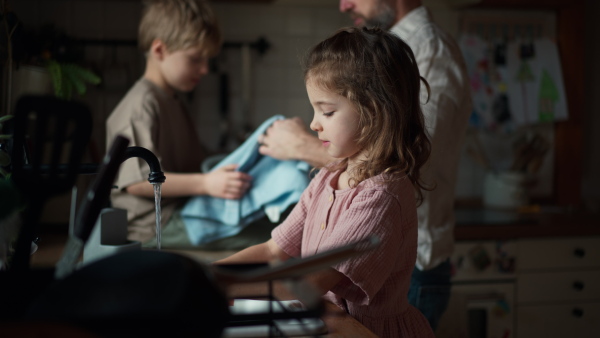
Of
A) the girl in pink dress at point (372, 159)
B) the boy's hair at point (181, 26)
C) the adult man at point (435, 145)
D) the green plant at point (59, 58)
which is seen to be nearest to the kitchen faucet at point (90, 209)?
the girl in pink dress at point (372, 159)

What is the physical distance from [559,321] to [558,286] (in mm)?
133

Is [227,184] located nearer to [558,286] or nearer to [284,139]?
[284,139]

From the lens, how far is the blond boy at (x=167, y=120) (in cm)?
141

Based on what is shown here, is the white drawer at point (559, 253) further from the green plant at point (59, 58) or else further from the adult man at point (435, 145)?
the green plant at point (59, 58)

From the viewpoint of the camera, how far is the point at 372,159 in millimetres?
865

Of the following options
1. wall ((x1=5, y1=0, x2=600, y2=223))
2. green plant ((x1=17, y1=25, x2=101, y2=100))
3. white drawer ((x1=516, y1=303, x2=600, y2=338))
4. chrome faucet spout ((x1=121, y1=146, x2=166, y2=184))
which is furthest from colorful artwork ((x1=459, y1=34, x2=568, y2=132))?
chrome faucet spout ((x1=121, y1=146, x2=166, y2=184))

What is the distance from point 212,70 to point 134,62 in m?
0.31

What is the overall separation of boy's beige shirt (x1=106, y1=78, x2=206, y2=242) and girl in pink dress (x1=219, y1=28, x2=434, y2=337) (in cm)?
59

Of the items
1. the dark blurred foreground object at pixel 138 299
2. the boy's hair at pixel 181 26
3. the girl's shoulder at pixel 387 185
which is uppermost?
the boy's hair at pixel 181 26

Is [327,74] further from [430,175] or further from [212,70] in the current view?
[212,70]

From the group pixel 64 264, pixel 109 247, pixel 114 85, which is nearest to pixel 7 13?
pixel 109 247

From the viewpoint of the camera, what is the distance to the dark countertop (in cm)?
209

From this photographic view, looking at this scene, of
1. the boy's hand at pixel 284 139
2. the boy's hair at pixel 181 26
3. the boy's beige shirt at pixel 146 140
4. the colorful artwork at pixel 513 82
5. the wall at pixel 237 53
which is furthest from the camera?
the colorful artwork at pixel 513 82

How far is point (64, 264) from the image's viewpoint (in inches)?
15.2
